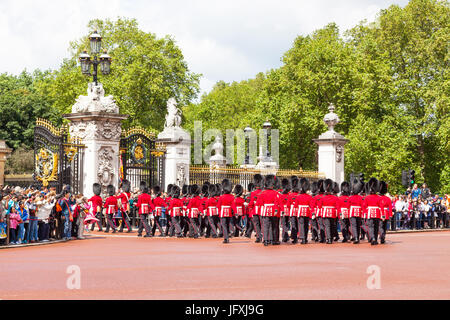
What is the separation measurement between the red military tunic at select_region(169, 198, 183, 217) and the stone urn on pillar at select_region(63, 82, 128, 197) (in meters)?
2.95

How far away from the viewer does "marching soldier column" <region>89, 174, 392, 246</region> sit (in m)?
17.8

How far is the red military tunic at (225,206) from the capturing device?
717 inches

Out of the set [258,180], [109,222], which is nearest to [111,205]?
[109,222]

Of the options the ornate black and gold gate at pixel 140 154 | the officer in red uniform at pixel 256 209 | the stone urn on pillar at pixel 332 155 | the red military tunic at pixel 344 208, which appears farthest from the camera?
the stone urn on pillar at pixel 332 155

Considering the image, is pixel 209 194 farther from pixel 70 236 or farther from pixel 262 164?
pixel 262 164

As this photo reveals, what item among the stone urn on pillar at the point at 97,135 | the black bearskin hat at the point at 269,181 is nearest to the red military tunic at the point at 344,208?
the black bearskin hat at the point at 269,181

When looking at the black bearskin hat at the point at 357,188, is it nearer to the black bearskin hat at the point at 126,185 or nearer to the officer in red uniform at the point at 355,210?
the officer in red uniform at the point at 355,210

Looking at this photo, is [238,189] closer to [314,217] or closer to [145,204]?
[314,217]

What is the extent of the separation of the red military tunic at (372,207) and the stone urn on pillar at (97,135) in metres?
8.40

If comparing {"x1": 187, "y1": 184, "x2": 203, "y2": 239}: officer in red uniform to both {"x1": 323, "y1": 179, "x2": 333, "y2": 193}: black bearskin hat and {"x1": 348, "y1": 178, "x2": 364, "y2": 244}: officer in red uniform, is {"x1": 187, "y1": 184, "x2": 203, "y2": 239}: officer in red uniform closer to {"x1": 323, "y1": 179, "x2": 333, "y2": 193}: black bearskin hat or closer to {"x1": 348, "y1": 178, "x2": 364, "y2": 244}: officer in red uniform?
{"x1": 323, "y1": 179, "x2": 333, "y2": 193}: black bearskin hat

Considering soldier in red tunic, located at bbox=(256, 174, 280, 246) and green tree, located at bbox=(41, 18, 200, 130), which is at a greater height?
green tree, located at bbox=(41, 18, 200, 130)

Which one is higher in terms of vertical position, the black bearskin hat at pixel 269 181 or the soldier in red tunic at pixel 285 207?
the black bearskin hat at pixel 269 181

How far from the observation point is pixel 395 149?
1656 inches


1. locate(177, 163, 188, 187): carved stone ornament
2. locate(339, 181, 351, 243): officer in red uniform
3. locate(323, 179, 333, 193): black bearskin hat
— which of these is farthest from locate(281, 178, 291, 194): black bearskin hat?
locate(177, 163, 188, 187): carved stone ornament
